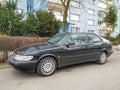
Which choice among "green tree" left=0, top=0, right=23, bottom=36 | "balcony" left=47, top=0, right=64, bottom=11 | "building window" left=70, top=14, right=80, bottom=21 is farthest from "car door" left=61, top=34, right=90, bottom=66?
"building window" left=70, top=14, right=80, bottom=21

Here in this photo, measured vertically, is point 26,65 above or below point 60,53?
below

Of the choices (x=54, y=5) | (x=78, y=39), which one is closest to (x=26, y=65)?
(x=78, y=39)

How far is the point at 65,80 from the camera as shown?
4871mm

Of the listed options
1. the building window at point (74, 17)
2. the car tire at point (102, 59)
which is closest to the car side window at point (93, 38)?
the car tire at point (102, 59)

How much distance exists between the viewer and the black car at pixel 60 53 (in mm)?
5032

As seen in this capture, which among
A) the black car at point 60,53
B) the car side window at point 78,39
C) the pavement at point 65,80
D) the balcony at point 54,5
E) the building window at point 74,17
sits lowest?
the pavement at point 65,80

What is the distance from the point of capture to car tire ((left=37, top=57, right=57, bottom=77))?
205 inches

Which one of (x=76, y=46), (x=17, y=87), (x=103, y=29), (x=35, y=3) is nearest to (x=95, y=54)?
(x=76, y=46)

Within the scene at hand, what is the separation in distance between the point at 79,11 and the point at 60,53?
27.3 metres

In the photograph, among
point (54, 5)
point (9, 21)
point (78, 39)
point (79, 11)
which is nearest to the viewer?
point (78, 39)

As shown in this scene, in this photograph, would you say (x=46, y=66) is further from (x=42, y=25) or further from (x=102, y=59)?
(x=42, y=25)

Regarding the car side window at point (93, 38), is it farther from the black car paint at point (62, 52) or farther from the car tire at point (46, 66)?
the car tire at point (46, 66)

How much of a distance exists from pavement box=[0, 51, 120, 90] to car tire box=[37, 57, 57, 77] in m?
0.17

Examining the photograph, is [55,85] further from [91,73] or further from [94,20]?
[94,20]
